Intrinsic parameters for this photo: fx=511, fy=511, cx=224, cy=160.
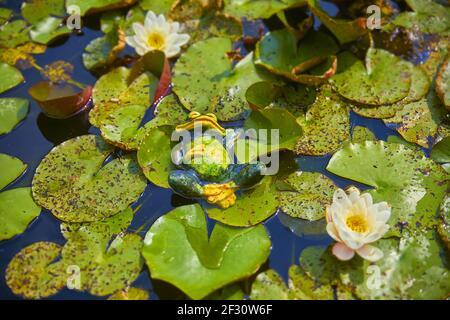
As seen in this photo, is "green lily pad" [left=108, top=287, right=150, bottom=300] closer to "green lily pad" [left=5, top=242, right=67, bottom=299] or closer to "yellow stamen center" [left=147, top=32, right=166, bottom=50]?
"green lily pad" [left=5, top=242, right=67, bottom=299]

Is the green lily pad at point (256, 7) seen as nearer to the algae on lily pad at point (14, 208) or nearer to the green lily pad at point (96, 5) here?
the green lily pad at point (96, 5)

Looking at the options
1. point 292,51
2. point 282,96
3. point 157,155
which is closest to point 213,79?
point 282,96

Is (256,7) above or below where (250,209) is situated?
above

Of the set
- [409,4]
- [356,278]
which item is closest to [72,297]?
[356,278]

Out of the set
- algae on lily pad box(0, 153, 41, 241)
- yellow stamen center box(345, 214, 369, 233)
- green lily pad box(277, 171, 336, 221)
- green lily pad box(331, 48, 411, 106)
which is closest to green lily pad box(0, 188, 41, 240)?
algae on lily pad box(0, 153, 41, 241)

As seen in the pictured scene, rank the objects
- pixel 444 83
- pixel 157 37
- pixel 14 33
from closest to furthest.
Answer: pixel 444 83 → pixel 157 37 → pixel 14 33

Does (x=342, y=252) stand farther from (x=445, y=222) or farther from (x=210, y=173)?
(x=210, y=173)
